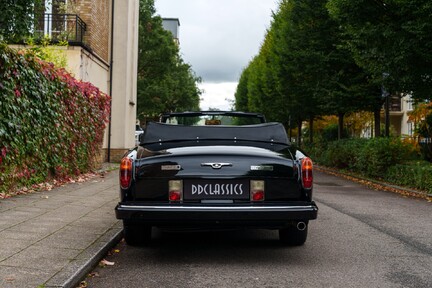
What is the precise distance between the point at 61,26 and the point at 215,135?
15.2m

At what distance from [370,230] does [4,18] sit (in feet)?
29.0

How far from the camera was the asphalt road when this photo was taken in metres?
4.49

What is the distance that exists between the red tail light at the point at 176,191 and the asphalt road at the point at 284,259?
0.67 metres

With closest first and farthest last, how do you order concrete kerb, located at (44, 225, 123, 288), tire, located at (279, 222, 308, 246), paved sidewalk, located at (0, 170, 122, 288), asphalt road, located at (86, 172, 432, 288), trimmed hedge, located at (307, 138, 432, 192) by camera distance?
concrete kerb, located at (44, 225, 123, 288) < paved sidewalk, located at (0, 170, 122, 288) < asphalt road, located at (86, 172, 432, 288) < tire, located at (279, 222, 308, 246) < trimmed hedge, located at (307, 138, 432, 192)

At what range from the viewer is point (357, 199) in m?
11.7

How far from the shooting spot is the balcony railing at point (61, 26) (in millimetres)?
18812

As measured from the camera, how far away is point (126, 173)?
5.09 meters

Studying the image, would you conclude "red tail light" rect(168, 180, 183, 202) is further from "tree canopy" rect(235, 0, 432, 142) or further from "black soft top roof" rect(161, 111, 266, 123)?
"tree canopy" rect(235, 0, 432, 142)

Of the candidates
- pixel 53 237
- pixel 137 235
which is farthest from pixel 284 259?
pixel 53 237

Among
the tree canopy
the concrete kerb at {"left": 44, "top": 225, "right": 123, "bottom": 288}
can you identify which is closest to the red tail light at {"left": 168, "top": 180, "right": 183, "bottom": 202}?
the concrete kerb at {"left": 44, "top": 225, "right": 123, "bottom": 288}

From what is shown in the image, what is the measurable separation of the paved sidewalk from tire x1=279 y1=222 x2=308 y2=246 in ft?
6.42

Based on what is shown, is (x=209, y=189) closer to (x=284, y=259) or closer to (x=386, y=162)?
(x=284, y=259)

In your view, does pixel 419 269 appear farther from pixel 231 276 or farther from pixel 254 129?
pixel 254 129

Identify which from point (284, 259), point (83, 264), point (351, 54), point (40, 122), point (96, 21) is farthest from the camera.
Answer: point (96, 21)
